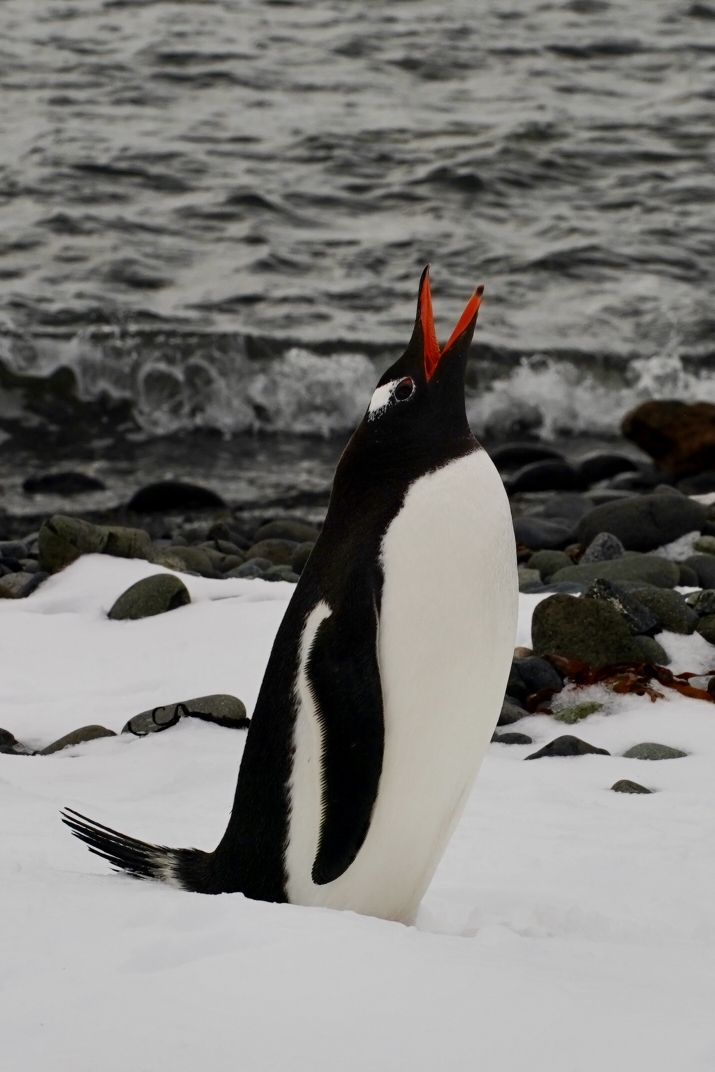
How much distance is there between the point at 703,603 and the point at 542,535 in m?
1.85

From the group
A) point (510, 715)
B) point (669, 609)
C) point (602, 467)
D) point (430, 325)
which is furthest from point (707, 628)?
point (602, 467)

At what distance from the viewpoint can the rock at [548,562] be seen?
584 centimetres

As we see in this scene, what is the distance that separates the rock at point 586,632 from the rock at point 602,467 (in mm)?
4528

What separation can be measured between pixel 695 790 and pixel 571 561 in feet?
8.42

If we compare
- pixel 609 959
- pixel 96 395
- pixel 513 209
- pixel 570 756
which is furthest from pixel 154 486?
pixel 513 209

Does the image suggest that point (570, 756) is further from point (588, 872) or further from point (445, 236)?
point (445, 236)

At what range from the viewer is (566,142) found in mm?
15039

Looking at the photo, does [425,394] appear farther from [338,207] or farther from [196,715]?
[338,207]

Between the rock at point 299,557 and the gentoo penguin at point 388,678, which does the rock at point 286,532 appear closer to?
the rock at point 299,557

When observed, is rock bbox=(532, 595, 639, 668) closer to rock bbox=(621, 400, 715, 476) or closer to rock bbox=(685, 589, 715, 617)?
rock bbox=(685, 589, 715, 617)

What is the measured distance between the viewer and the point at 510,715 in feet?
13.5

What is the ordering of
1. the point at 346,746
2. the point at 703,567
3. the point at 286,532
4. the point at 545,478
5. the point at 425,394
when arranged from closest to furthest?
the point at 346,746
the point at 425,394
the point at 703,567
the point at 286,532
the point at 545,478

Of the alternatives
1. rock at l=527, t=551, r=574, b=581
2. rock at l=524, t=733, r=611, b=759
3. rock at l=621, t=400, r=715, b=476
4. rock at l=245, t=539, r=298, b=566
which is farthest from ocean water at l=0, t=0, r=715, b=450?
rock at l=524, t=733, r=611, b=759

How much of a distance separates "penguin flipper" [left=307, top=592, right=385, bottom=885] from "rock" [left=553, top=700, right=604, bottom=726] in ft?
5.97
